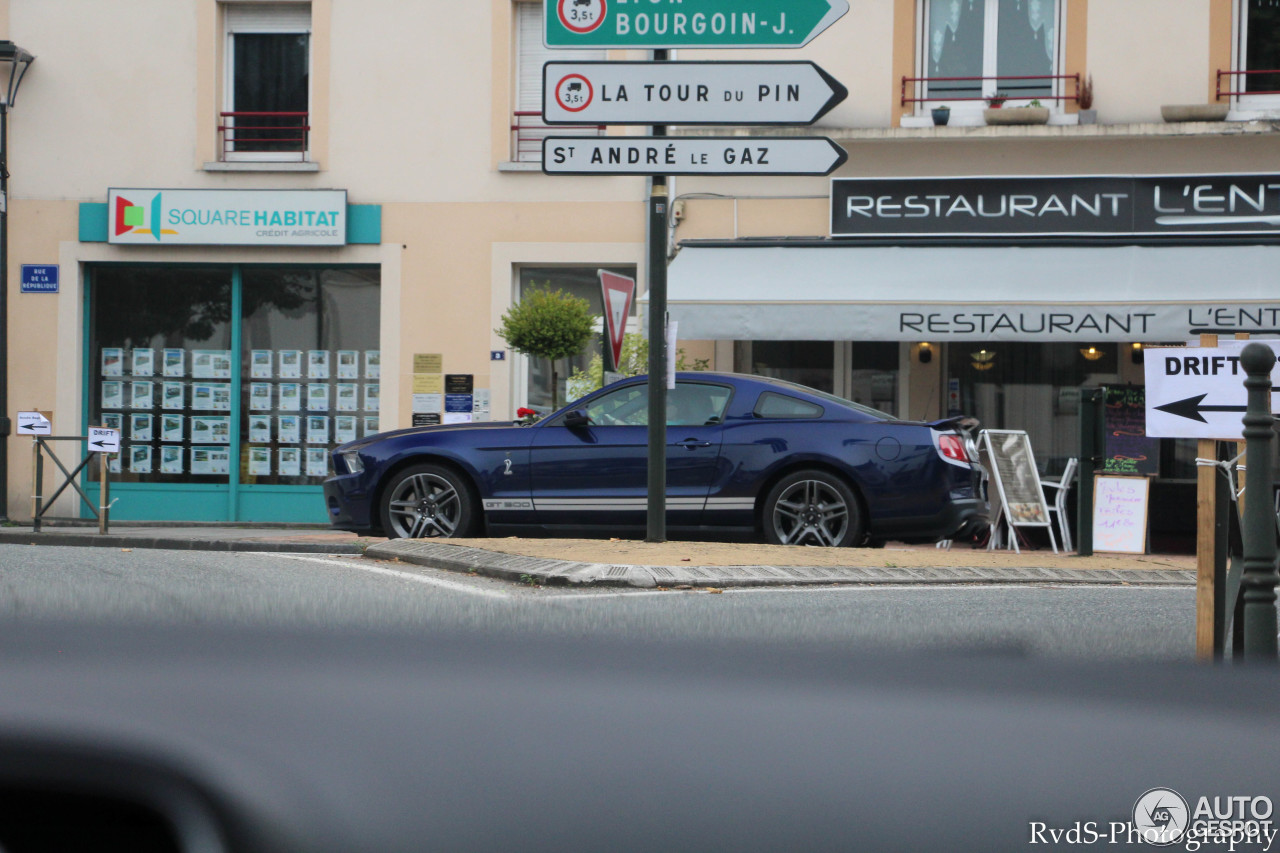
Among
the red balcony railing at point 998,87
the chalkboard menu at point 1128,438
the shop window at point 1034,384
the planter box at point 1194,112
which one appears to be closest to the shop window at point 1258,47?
the planter box at point 1194,112

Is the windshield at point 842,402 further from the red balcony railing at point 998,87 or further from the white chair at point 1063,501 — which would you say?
the red balcony railing at point 998,87

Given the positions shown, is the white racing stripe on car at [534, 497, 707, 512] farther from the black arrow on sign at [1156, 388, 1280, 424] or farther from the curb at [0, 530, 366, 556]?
the black arrow on sign at [1156, 388, 1280, 424]

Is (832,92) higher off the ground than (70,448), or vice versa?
(832,92)

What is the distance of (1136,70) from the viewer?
15.0 meters

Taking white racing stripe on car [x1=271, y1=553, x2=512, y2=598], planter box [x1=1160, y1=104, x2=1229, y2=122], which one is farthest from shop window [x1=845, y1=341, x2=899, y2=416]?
white racing stripe on car [x1=271, y1=553, x2=512, y2=598]

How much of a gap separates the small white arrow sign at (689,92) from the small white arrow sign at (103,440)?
6810mm

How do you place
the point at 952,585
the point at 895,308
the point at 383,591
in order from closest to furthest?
the point at 383,591 → the point at 952,585 → the point at 895,308

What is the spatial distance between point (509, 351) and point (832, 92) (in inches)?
289

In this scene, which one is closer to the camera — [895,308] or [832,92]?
[832,92]

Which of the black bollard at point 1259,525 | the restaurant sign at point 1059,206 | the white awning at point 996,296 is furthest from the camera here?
the restaurant sign at point 1059,206

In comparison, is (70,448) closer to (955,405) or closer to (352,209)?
(352,209)

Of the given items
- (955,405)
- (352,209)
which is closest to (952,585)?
(955,405)

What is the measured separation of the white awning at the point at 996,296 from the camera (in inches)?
511

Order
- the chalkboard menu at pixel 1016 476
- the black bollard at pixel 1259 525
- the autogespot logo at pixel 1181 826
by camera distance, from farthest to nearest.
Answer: the chalkboard menu at pixel 1016 476 → the black bollard at pixel 1259 525 → the autogespot logo at pixel 1181 826
